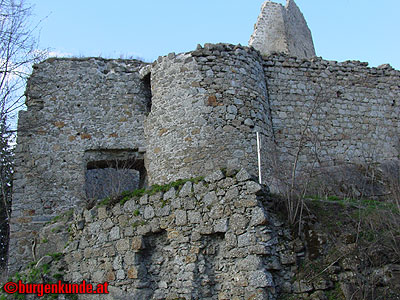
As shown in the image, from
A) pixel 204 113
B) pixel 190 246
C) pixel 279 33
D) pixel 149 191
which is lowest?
pixel 190 246

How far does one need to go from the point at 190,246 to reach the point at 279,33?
10556 millimetres

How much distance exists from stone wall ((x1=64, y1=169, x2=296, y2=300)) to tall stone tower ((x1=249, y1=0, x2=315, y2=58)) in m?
8.73

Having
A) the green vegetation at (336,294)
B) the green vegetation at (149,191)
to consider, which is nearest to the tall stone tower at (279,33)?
the green vegetation at (149,191)

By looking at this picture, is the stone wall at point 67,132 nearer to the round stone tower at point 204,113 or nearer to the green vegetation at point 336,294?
the round stone tower at point 204,113

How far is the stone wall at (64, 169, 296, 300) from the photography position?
5.65 meters

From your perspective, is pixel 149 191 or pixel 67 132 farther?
pixel 67 132

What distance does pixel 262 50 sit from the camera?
48.0 feet

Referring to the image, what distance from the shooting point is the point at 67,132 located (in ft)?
35.3

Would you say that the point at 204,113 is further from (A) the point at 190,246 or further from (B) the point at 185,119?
(A) the point at 190,246

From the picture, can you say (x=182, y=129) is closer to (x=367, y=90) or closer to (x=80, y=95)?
Answer: (x=80, y=95)

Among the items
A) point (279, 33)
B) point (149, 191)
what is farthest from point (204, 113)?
point (279, 33)

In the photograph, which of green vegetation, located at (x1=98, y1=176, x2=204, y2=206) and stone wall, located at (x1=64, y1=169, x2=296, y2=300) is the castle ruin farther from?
stone wall, located at (x1=64, y1=169, x2=296, y2=300)

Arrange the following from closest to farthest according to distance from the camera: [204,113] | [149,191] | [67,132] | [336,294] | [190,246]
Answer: [336,294] → [190,246] → [149,191] → [204,113] → [67,132]

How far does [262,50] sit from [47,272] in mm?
9766
